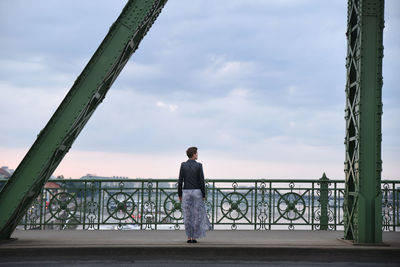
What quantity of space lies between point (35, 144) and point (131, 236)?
362 centimetres

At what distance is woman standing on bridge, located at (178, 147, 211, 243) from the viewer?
10477 millimetres

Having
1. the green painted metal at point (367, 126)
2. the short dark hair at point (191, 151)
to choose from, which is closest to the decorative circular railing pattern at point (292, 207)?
the green painted metal at point (367, 126)

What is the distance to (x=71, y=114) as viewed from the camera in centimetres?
978

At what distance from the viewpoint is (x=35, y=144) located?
9758mm

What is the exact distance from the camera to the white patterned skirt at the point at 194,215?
10469 millimetres

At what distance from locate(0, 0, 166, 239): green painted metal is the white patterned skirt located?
2.90m

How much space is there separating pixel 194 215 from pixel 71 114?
3.47 metres

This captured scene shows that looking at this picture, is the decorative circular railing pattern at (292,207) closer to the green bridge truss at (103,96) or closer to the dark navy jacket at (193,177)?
the green bridge truss at (103,96)

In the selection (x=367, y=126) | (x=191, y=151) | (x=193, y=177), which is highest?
(x=367, y=126)

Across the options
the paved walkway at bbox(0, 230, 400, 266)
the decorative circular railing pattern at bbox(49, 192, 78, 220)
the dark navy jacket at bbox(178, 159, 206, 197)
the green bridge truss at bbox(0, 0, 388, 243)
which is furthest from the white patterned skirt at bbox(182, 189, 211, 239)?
the decorative circular railing pattern at bbox(49, 192, 78, 220)

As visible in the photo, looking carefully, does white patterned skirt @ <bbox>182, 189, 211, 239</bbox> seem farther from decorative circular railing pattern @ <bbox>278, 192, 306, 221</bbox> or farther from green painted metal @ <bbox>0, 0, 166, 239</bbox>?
decorative circular railing pattern @ <bbox>278, 192, 306, 221</bbox>

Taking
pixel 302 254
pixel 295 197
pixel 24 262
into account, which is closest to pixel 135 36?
pixel 24 262

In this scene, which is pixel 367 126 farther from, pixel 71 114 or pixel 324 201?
pixel 71 114

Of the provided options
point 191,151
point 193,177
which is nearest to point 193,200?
point 193,177
